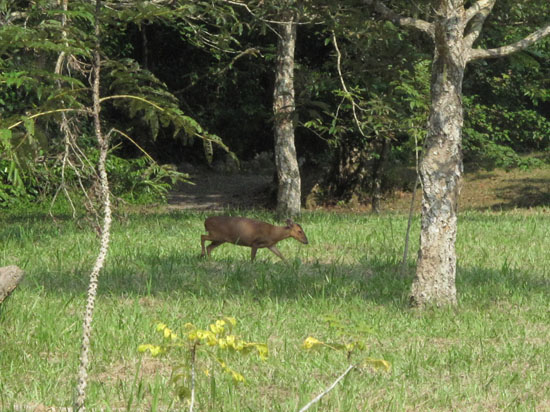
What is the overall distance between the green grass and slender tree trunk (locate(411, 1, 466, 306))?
1.30ft

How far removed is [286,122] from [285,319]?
984cm

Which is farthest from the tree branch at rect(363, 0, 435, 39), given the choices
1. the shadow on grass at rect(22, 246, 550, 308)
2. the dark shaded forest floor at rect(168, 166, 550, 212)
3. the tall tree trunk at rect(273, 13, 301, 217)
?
the dark shaded forest floor at rect(168, 166, 550, 212)

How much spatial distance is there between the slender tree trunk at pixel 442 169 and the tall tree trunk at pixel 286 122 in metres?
8.55

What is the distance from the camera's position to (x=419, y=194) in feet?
87.2

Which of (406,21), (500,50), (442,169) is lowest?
(442,169)

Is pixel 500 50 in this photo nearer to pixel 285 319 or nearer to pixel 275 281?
pixel 275 281

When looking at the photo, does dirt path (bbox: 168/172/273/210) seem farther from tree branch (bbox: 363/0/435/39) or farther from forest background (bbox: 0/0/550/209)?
tree branch (bbox: 363/0/435/39)

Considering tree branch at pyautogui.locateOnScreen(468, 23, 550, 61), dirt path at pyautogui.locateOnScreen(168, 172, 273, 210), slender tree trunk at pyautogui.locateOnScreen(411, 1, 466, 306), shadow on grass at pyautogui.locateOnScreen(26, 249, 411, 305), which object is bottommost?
dirt path at pyautogui.locateOnScreen(168, 172, 273, 210)

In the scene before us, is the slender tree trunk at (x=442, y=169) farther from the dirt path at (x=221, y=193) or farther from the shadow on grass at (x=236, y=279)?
the dirt path at (x=221, y=193)

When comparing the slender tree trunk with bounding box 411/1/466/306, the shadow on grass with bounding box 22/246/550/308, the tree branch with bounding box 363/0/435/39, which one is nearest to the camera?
the slender tree trunk with bounding box 411/1/466/306

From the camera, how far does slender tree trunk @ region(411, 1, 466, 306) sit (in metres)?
8.49

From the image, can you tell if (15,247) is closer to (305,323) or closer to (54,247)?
(54,247)

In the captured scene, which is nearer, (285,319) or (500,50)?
(285,319)

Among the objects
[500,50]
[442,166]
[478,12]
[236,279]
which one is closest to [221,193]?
[236,279]
